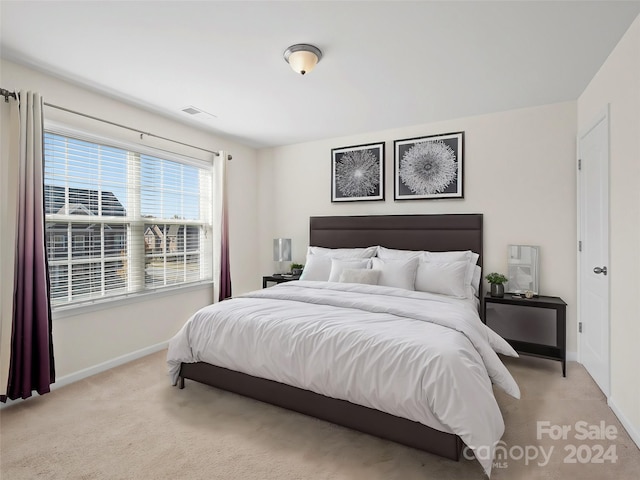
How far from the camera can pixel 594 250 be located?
2812mm

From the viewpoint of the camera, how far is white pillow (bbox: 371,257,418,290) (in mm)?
3312

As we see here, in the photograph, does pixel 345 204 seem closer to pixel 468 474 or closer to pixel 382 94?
pixel 382 94

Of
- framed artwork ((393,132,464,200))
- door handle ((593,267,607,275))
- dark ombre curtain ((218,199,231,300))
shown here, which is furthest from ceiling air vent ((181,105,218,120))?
door handle ((593,267,607,275))

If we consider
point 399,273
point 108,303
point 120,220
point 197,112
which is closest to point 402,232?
point 399,273

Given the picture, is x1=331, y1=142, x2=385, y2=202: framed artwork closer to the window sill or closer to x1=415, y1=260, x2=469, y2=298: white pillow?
x1=415, y1=260, x2=469, y2=298: white pillow

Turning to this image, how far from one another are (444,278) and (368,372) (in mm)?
1634

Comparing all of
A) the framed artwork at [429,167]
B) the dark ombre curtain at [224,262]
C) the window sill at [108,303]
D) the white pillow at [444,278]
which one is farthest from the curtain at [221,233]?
the white pillow at [444,278]

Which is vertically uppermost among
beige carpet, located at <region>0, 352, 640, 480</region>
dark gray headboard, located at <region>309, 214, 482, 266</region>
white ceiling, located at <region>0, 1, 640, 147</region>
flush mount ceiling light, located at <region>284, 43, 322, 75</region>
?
white ceiling, located at <region>0, 1, 640, 147</region>

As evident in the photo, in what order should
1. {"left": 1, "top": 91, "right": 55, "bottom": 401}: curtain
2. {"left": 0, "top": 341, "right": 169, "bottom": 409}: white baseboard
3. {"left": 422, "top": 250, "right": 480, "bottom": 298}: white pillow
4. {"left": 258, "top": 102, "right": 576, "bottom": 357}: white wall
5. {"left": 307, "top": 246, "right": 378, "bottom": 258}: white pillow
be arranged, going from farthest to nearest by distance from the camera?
{"left": 307, "top": 246, "right": 378, "bottom": 258}: white pillow
{"left": 422, "top": 250, "right": 480, "bottom": 298}: white pillow
{"left": 258, "top": 102, "right": 576, "bottom": 357}: white wall
{"left": 0, "top": 341, "right": 169, "bottom": 409}: white baseboard
{"left": 1, "top": 91, "right": 55, "bottom": 401}: curtain

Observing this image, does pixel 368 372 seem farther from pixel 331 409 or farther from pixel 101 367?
pixel 101 367

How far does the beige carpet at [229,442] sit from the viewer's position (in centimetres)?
177

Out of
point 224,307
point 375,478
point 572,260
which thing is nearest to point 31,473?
point 224,307

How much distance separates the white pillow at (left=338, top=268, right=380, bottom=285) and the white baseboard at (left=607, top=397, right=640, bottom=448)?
191cm

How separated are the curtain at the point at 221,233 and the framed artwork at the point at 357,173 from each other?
1372 millimetres
